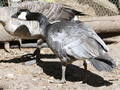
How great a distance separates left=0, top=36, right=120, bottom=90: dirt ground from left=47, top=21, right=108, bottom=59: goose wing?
0.57 meters

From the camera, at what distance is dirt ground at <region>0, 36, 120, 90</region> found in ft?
10.4

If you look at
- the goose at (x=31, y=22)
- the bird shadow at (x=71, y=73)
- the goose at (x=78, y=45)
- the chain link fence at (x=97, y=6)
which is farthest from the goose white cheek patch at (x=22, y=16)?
the chain link fence at (x=97, y=6)

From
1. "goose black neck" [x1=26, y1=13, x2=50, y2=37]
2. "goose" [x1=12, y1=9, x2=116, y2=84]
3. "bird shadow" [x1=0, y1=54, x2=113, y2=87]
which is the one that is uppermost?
"goose black neck" [x1=26, y1=13, x2=50, y2=37]

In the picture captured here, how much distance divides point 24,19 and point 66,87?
1625mm

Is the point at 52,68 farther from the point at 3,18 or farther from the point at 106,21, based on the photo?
the point at 106,21

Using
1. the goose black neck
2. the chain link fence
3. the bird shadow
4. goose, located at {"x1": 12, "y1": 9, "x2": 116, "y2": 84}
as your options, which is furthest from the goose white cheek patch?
the chain link fence

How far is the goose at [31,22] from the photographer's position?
4.27 meters

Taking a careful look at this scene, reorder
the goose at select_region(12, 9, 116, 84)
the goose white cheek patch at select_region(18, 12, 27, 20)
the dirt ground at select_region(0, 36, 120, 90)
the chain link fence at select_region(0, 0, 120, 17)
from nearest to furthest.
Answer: the goose at select_region(12, 9, 116, 84) < the dirt ground at select_region(0, 36, 120, 90) < the goose white cheek patch at select_region(18, 12, 27, 20) < the chain link fence at select_region(0, 0, 120, 17)

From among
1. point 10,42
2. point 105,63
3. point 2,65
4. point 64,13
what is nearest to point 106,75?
point 105,63

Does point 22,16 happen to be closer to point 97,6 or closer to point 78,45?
point 78,45

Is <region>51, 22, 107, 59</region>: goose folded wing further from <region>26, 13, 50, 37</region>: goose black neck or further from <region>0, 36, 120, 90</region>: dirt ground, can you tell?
<region>0, 36, 120, 90</region>: dirt ground

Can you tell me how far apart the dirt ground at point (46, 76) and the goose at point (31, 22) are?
0.40m

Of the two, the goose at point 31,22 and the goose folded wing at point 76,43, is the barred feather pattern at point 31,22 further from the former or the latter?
the goose folded wing at point 76,43

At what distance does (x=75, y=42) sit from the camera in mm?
3088
